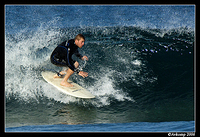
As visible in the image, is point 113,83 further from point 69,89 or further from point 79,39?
point 79,39

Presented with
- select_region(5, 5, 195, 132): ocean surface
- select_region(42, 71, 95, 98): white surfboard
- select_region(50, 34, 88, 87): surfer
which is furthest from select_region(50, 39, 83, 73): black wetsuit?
select_region(5, 5, 195, 132): ocean surface

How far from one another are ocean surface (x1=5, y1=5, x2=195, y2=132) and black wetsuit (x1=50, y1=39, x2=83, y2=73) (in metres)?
0.99

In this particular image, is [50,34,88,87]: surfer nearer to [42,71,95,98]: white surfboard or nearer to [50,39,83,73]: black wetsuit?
[50,39,83,73]: black wetsuit

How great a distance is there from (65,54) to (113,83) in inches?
75.3

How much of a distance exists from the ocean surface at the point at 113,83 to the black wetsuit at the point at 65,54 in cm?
99

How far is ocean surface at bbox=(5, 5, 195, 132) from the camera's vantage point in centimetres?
512

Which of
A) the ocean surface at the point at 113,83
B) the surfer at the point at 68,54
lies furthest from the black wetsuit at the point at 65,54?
the ocean surface at the point at 113,83

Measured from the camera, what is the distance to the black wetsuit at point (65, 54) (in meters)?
5.46

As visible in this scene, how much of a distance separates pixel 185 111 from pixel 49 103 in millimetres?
3788

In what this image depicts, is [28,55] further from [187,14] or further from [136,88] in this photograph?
[187,14]

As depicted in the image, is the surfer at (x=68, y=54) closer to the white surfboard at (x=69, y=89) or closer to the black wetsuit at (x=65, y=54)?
the black wetsuit at (x=65, y=54)

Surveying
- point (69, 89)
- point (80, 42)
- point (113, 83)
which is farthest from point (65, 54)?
point (113, 83)

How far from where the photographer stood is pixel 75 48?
18.7ft

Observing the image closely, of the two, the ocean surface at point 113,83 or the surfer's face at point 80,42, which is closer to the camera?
the ocean surface at point 113,83
